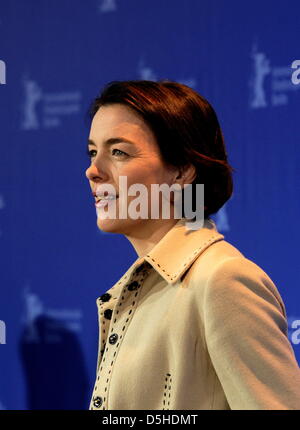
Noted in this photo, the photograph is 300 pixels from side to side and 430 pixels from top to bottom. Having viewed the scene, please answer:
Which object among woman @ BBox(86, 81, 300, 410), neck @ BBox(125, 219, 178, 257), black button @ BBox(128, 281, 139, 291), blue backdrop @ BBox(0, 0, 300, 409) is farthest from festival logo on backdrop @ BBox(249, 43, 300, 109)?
black button @ BBox(128, 281, 139, 291)

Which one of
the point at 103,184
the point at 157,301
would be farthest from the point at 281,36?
the point at 157,301

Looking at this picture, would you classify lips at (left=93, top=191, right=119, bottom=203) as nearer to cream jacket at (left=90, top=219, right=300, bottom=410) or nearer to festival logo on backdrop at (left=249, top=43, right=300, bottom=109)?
cream jacket at (left=90, top=219, right=300, bottom=410)

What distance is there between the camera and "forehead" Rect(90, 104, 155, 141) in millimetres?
1334

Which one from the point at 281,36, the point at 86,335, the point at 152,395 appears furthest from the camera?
the point at 86,335

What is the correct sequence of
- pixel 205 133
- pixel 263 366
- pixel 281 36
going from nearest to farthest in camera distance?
1. pixel 263 366
2. pixel 205 133
3. pixel 281 36

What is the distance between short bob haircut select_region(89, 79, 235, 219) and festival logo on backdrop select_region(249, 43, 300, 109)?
2.00ft

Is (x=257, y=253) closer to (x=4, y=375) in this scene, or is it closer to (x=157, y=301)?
(x=157, y=301)

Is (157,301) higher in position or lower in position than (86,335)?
higher

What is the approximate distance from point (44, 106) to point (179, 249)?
1.13m

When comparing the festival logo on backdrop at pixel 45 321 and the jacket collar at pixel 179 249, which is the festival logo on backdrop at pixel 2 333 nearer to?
the festival logo on backdrop at pixel 45 321

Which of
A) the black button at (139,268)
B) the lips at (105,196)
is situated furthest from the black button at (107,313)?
the lips at (105,196)

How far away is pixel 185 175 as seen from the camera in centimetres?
135
